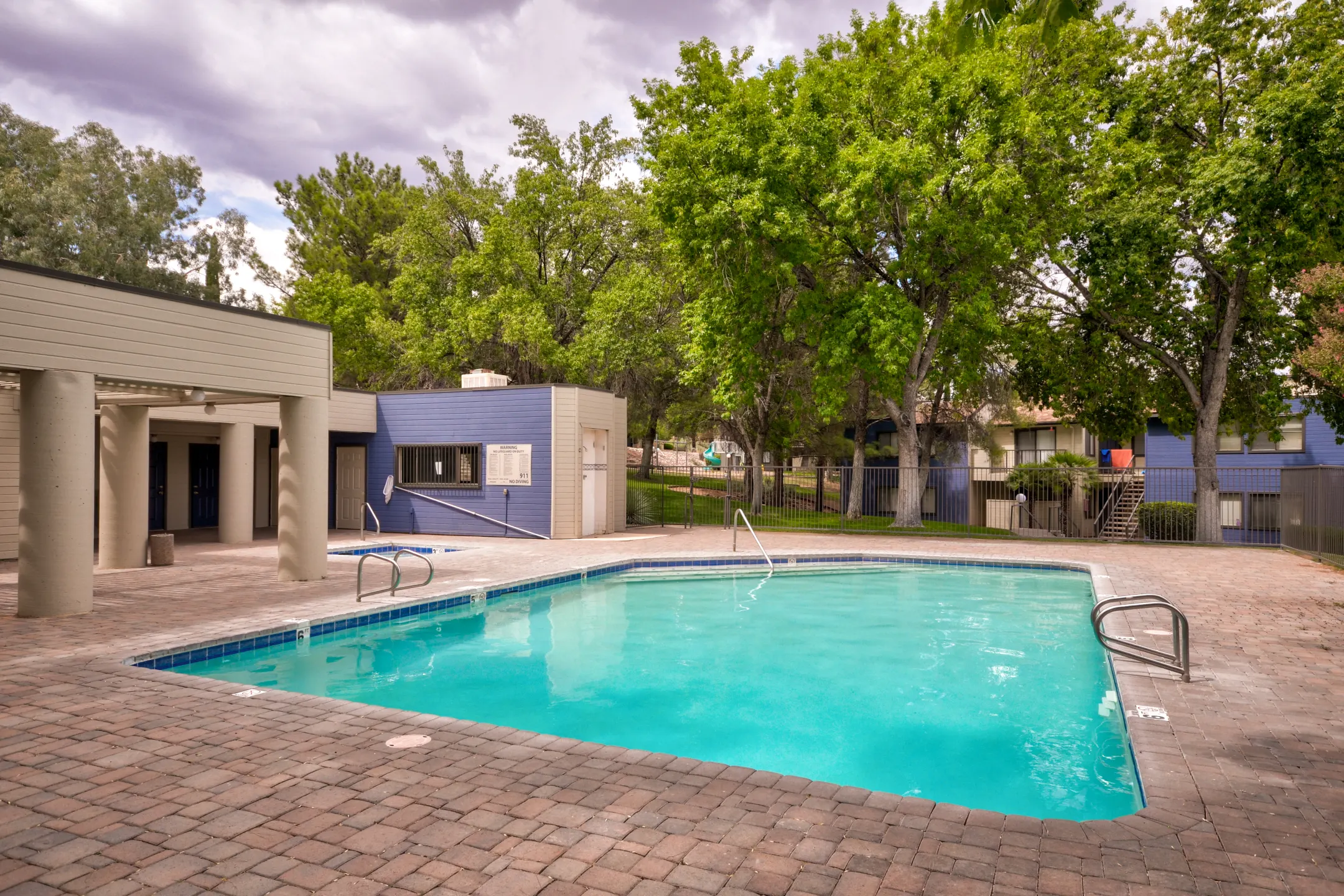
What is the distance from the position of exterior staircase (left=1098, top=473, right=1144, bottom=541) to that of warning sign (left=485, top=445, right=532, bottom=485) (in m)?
17.0

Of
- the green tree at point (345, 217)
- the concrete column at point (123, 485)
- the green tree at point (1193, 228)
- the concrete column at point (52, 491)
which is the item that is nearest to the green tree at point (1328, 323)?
the green tree at point (1193, 228)

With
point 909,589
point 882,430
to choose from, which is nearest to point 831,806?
point 909,589

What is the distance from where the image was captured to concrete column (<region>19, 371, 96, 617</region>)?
25.3ft

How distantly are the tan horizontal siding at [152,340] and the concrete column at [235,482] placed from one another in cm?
660

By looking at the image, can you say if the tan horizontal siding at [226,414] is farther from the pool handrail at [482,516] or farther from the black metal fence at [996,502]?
the black metal fence at [996,502]

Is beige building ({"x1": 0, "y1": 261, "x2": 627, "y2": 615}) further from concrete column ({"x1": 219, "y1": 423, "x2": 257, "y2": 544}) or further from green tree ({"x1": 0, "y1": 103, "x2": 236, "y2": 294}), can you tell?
green tree ({"x1": 0, "y1": 103, "x2": 236, "y2": 294})

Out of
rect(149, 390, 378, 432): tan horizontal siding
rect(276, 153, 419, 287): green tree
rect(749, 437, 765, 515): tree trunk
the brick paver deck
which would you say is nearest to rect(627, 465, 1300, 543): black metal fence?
rect(749, 437, 765, 515): tree trunk

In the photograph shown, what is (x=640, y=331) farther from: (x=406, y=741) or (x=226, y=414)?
(x=406, y=741)

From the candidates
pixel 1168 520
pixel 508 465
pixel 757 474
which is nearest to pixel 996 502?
pixel 1168 520

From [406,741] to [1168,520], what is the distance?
24.0m

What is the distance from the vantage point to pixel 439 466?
18.9 metres

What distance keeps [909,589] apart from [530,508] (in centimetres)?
871

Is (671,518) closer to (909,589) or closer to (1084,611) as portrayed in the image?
(909,589)

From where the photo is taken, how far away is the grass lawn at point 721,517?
20578 millimetres
